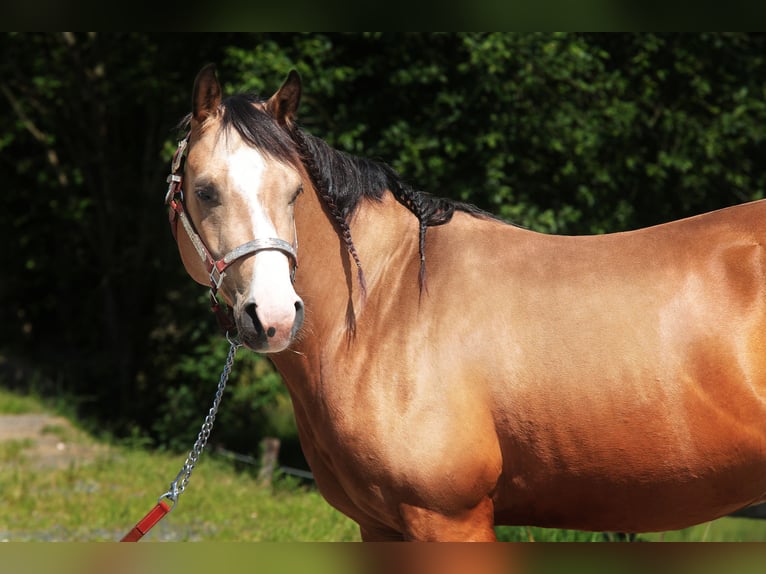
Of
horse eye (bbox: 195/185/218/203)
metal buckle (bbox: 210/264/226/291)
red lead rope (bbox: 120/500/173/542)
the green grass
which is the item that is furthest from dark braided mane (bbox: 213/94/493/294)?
the green grass

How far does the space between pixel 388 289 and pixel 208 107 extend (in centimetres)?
77

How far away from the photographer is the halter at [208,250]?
82.4 inches

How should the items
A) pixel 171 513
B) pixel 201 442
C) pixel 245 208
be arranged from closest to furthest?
pixel 245 208 → pixel 201 442 → pixel 171 513

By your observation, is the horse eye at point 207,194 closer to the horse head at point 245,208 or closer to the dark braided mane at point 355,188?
the horse head at point 245,208

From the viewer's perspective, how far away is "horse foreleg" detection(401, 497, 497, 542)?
2.15 meters

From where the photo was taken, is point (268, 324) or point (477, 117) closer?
point (268, 324)

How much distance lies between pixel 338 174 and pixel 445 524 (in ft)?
3.67

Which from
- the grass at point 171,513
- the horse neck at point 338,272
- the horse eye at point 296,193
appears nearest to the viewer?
the horse eye at point 296,193

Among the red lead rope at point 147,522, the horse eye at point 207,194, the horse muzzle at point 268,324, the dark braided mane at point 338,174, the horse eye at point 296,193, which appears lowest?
the red lead rope at point 147,522

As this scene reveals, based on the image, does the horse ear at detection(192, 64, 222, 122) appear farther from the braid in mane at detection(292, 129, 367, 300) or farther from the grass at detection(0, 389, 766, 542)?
the grass at detection(0, 389, 766, 542)

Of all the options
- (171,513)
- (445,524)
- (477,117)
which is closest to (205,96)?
(445,524)

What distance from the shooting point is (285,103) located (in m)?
2.42

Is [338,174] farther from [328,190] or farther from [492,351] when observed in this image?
[492,351]

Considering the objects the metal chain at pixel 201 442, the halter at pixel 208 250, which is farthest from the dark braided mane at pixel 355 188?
the metal chain at pixel 201 442
